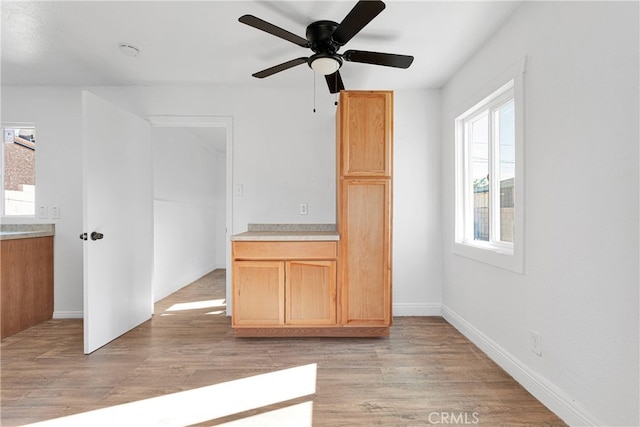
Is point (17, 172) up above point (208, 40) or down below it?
below

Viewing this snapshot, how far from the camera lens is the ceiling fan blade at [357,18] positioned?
1547mm

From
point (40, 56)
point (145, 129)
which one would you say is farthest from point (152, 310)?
point (40, 56)

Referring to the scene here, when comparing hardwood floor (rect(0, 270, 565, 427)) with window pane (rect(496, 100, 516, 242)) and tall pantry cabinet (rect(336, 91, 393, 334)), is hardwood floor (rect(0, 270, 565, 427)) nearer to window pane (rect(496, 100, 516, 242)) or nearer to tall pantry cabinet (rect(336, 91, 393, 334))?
tall pantry cabinet (rect(336, 91, 393, 334))

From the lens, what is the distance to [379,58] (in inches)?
82.4

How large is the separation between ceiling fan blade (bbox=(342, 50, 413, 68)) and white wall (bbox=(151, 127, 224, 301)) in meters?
2.73

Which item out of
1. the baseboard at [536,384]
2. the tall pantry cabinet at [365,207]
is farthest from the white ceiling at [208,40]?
the baseboard at [536,384]

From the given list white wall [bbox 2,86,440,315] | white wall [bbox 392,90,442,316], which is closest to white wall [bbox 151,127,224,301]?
white wall [bbox 2,86,440,315]

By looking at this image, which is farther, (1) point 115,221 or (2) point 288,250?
(1) point 115,221

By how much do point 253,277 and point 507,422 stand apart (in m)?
1.91

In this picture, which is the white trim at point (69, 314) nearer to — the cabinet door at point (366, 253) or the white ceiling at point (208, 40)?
the white ceiling at point (208, 40)

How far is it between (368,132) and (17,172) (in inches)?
140

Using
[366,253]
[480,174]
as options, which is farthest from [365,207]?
[480,174]

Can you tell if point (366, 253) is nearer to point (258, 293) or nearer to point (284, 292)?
point (284, 292)

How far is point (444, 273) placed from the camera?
10.9ft
